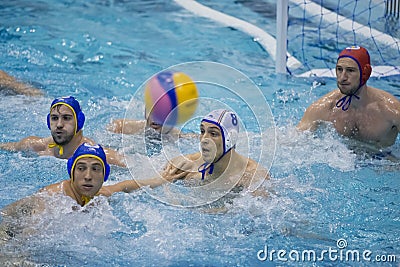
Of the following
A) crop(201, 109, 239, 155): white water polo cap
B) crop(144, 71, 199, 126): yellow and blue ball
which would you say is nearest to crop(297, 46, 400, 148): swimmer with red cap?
crop(144, 71, 199, 126): yellow and blue ball

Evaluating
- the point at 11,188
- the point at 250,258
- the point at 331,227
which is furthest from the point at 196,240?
the point at 11,188

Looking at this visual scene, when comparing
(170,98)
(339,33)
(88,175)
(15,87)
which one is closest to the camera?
(88,175)

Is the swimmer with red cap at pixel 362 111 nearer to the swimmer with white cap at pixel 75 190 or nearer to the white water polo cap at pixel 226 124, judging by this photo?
the white water polo cap at pixel 226 124

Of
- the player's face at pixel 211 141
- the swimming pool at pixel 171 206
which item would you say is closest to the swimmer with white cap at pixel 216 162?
the player's face at pixel 211 141

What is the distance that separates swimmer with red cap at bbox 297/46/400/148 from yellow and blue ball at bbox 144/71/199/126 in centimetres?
118

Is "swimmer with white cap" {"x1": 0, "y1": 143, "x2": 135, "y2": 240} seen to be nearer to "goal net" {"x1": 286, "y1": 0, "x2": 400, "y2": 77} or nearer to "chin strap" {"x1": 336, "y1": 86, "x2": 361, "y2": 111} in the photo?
"chin strap" {"x1": 336, "y1": 86, "x2": 361, "y2": 111}

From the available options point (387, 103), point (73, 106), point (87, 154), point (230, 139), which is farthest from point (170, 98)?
point (387, 103)

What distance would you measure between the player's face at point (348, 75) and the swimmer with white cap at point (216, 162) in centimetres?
120

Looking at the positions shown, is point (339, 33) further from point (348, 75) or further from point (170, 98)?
point (170, 98)

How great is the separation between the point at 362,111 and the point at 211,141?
69.8 inches

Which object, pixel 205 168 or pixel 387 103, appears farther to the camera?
pixel 387 103

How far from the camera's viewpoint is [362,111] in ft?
18.7

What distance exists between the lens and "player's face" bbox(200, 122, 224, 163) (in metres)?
4.36

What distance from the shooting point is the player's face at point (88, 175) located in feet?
14.0
